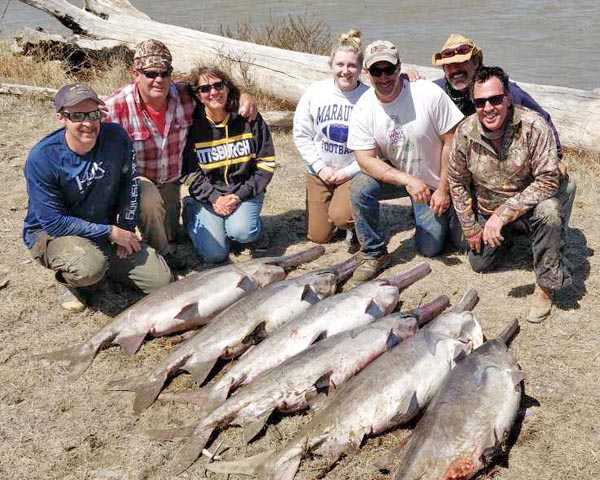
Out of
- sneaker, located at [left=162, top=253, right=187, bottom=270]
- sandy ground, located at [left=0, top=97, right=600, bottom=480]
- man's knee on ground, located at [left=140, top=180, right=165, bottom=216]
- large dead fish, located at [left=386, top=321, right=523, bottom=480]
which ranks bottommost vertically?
sandy ground, located at [left=0, top=97, right=600, bottom=480]

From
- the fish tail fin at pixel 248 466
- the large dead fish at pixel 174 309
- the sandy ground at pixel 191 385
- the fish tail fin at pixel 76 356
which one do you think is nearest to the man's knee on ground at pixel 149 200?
the sandy ground at pixel 191 385

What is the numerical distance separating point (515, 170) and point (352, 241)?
168cm

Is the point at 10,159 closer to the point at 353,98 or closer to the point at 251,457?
the point at 353,98

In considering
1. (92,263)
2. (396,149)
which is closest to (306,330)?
(92,263)

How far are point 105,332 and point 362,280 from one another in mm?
1997

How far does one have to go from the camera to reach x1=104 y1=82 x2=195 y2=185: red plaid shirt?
5723 mm

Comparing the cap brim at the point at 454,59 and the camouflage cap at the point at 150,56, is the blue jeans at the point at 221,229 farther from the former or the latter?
the cap brim at the point at 454,59

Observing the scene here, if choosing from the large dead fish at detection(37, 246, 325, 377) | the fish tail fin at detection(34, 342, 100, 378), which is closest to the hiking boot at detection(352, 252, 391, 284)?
the large dead fish at detection(37, 246, 325, 377)

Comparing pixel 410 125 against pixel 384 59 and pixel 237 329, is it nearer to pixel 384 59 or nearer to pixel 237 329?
pixel 384 59

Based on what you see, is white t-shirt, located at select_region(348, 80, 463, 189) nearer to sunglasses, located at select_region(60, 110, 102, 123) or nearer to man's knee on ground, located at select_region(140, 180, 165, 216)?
man's knee on ground, located at select_region(140, 180, 165, 216)

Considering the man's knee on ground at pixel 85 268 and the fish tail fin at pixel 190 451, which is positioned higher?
the man's knee on ground at pixel 85 268

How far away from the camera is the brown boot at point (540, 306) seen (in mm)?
4977

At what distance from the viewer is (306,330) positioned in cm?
461

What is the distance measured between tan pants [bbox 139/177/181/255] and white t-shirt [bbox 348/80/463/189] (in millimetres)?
1597
